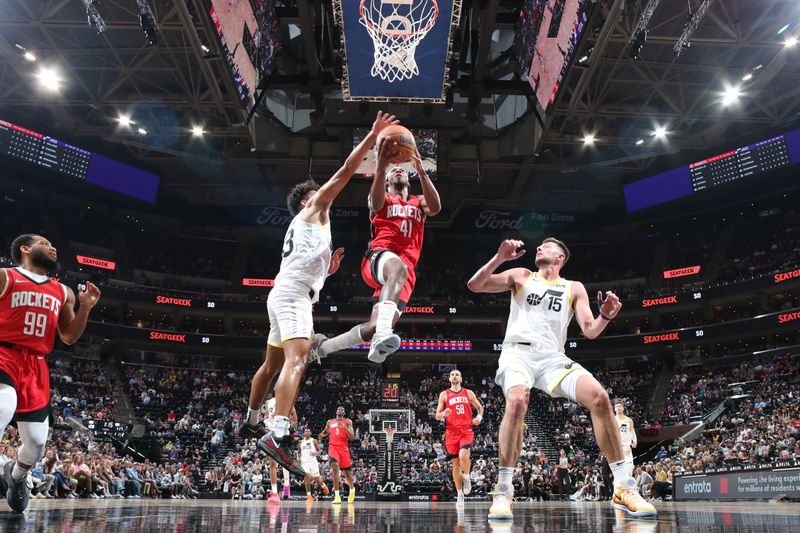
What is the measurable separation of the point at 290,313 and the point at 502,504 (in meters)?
2.28

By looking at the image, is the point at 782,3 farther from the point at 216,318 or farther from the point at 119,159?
the point at 216,318

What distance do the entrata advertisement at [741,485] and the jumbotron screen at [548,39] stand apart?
412 inches

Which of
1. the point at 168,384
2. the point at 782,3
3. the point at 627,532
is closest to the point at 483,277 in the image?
the point at 627,532

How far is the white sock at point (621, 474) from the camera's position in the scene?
518 centimetres

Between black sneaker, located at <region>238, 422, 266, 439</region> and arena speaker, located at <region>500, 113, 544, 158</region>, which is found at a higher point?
arena speaker, located at <region>500, 113, 544, 158</region>

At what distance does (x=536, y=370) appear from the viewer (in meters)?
5.56

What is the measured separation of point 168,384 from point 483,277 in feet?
102

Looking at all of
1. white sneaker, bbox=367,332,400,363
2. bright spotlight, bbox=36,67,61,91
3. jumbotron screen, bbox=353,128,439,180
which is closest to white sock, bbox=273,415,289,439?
white sneaker, bbox=367,332,400,363

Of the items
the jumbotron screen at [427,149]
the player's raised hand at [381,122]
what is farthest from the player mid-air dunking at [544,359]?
the jumbotron screen at [427,149]

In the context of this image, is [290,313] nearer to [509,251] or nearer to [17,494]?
[509,251]

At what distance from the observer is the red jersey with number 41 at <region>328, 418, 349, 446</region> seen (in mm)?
14075

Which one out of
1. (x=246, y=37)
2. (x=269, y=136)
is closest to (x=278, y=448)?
(x=246, y=37)

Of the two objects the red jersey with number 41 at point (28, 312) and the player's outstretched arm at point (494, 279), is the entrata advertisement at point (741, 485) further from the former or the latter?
the red jersey with number 41 at point (28, 312)

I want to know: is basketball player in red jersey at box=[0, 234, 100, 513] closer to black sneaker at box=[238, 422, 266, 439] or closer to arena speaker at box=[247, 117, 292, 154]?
black sneaker at box=[238, 422, 266, 439]
